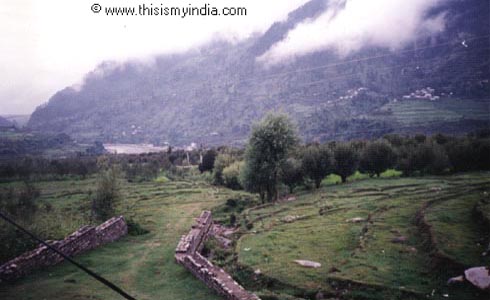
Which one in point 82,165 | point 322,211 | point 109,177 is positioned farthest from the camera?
point 82,165

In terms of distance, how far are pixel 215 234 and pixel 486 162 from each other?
7010 centimetres

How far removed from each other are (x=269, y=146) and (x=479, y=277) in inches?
1942

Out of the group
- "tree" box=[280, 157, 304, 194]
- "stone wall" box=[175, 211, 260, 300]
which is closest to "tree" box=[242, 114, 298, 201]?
"tree" box=[280, 157, 304, 194]

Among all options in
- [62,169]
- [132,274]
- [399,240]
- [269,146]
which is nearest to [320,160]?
[269,146]

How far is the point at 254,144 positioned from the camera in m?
69.3

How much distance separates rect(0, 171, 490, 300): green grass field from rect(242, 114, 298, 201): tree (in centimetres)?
1295

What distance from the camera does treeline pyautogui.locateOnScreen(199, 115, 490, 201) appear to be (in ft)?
227

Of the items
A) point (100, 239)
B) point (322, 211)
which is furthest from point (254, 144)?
point (100, 239)

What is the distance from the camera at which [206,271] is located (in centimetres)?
2433

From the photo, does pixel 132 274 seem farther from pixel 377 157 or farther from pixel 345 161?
pixel 377 157

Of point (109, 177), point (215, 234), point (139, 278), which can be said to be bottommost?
point (215, 234)

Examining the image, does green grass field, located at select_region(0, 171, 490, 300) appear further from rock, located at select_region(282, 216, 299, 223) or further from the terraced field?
rock, located at select_region(282, 216, 299, 223)

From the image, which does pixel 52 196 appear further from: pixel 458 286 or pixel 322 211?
pixel 458 286

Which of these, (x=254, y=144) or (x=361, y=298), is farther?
(x=254, y=144)
